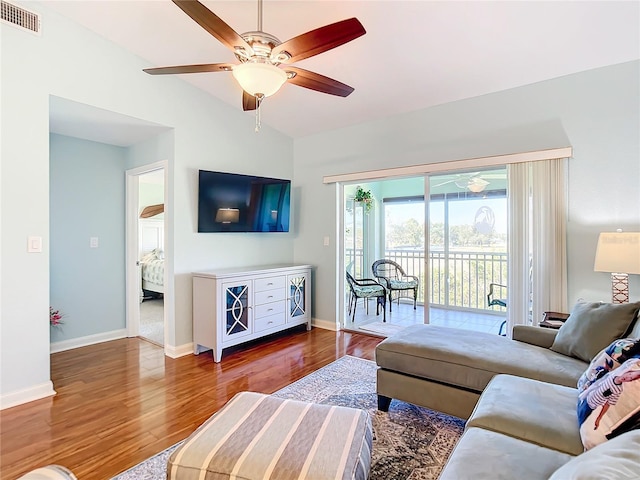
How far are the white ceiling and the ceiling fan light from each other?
868 mm

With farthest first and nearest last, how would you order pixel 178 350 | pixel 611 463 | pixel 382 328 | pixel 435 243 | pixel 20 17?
pixel 382 328 < pixel 435 243 < pixel 178 350 < pixel 20 17 < pixel 611 463

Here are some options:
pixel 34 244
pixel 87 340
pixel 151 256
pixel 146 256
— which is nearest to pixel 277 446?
pixel 34 244

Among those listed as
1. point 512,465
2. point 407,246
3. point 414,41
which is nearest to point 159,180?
point 407,246

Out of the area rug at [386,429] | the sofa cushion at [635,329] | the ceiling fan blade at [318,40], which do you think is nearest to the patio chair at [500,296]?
the area rug at [386,429]

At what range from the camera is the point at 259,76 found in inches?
74.0

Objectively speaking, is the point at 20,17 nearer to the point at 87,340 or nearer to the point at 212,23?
the point at 212,23

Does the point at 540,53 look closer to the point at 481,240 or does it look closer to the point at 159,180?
the point at 481,240

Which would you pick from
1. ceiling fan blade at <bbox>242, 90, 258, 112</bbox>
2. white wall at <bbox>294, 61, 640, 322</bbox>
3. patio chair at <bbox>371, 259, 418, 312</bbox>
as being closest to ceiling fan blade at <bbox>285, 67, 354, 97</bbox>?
ceiling fan blade at <bbox>242, 90, 258, 112</bbox>

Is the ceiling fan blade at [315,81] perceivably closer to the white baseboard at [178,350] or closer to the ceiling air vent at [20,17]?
the ceiling air vent at [20,17]

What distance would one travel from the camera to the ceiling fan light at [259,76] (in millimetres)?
1853

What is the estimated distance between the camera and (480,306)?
180 inches

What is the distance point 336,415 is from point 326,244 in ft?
10.3

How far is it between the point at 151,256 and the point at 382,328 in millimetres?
4466

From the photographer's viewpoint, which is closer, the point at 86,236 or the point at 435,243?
the point at 86,236
